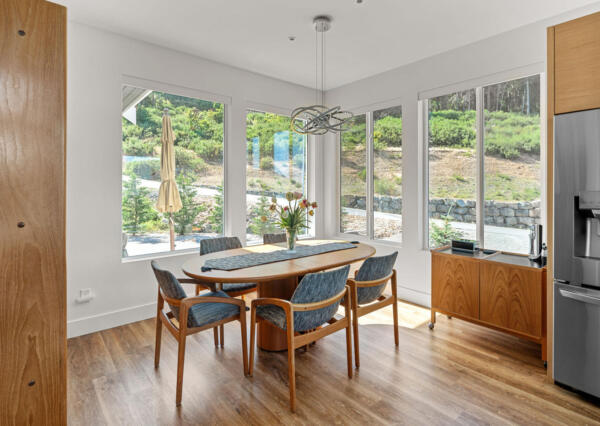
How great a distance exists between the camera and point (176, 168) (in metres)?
3.69

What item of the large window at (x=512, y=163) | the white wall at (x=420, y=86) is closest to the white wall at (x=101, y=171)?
the white wall at (x=420, y=86)

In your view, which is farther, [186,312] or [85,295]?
[85,295]

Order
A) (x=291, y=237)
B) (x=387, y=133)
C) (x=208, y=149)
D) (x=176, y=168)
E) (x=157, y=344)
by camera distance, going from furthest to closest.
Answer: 1. (x=387, y=133)
2. (x=208, y=149)
3. (x=176, y=168)
4. (x=291, y=237)
5. (x=157, y=344)

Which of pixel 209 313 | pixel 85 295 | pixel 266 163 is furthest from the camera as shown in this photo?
pixel 266 163

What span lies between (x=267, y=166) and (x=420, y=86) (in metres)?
2.09

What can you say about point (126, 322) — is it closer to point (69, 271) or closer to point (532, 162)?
point (69, 271)

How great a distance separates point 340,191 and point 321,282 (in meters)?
3.13

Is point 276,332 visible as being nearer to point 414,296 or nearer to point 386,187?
point 414,296

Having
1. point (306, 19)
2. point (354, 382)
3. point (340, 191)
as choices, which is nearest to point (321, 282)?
point (354, 382)

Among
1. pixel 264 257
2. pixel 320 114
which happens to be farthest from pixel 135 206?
pixel 320 114

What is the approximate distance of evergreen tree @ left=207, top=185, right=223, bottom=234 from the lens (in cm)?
398

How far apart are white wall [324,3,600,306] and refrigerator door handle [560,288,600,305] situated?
170 centimetres

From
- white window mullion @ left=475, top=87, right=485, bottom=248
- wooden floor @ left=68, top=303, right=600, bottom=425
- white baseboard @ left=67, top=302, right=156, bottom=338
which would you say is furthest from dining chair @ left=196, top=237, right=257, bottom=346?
white window mullion @ left=475, top=87, right=485, bottom=248

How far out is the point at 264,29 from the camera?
10.1 ft
